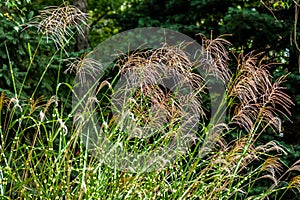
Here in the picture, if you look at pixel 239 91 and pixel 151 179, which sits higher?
pixel 239 91

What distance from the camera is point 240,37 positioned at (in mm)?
5215

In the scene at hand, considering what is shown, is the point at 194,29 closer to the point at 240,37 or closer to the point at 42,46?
the point at 240,37

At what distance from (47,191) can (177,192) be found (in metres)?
0.48

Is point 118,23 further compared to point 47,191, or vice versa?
point 118,23

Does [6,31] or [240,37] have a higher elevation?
[6,31]

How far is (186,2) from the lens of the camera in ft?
18.8

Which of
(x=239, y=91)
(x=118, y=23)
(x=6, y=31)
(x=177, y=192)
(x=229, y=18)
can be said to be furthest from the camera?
(x=118, y=23)

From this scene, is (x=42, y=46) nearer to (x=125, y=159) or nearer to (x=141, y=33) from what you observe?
(x=141, y=33)

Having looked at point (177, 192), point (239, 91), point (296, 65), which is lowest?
point (296, 65)

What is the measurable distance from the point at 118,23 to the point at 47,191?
459 centimetres

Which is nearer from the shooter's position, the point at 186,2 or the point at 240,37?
the point at 240,37

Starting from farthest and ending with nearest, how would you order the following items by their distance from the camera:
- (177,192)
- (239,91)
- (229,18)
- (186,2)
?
(186,2), (229,18), (239,91), (177,192)

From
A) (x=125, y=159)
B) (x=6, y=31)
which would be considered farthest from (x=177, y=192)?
(x=6, y=31)

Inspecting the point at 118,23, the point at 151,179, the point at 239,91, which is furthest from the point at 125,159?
the point at 118,23
